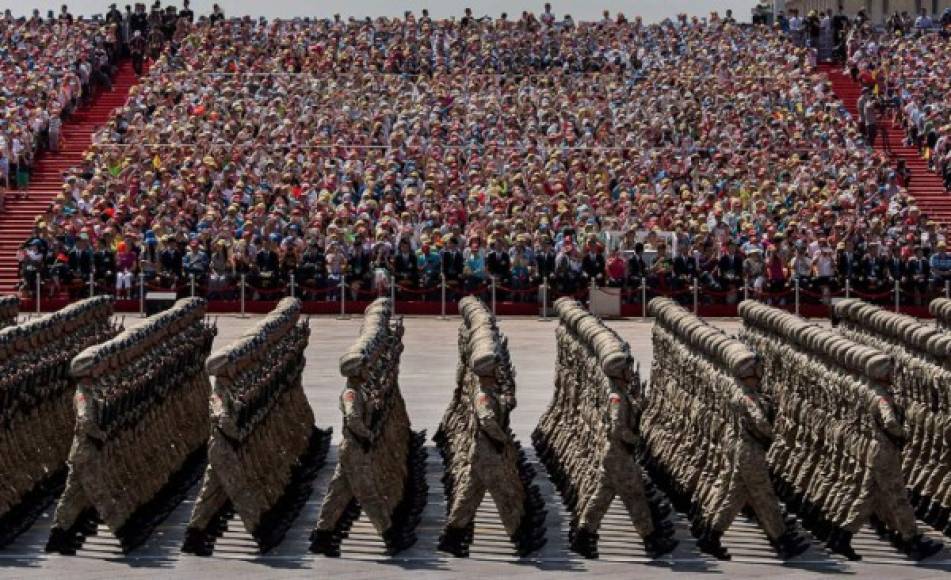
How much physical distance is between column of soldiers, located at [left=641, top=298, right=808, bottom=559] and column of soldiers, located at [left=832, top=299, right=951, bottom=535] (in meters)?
1.28

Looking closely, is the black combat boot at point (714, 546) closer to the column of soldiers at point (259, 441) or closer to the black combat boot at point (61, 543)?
the column of soldiers at point (259, 441)

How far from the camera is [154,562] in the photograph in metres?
14.0

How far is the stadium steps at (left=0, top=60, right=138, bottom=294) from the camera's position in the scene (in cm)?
3962

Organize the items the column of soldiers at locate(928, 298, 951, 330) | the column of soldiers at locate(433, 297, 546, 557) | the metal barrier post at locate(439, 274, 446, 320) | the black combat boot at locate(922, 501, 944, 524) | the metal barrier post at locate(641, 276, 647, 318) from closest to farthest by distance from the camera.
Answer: the column of soldiers at locate(433, 297, 546, 557)
the black combat boot at locate(922, 501, 944, 524)
the column of soldiers at locate(928, 298, 951, 330)
the metal barrier post at locate(641, 276, 647, 318)
the metal barrier post at locate(439, 274, 446, 320)

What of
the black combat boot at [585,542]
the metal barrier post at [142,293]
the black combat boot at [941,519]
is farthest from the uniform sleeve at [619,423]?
the metal barrier post at [142,293]

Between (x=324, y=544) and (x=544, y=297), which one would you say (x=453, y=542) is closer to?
(x=324, y=544)

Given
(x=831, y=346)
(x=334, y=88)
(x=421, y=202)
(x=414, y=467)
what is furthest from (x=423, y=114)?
(x=831, y=346)

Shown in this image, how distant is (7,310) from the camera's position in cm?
2025

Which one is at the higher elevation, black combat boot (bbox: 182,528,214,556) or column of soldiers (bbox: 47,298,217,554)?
column of soldiers (bbox: 47,298,217,554)

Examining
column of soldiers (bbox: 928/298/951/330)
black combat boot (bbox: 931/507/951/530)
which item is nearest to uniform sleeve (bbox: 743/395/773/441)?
black combat boot (bbox: 931/507/951/530)

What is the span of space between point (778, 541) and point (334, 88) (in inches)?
1306

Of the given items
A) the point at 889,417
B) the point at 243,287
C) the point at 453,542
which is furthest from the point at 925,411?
the point at 243,287

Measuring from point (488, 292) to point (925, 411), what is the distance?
19845 millimetres

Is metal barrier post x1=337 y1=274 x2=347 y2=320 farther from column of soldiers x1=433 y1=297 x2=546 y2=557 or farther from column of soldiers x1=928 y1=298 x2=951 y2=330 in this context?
column of soldiers x1=433 y1=297 x2=546 y2=557
